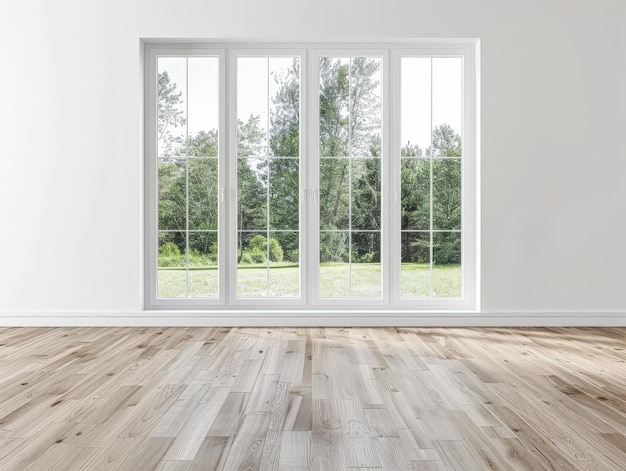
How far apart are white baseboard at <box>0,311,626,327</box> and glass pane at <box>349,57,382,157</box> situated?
138 cm

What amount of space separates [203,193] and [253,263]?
0.72m

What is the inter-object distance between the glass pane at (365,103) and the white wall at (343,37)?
11.0 inches

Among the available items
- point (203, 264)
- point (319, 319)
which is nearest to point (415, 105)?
point (319, 319)

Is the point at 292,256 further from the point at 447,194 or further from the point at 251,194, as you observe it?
the point at 447,194

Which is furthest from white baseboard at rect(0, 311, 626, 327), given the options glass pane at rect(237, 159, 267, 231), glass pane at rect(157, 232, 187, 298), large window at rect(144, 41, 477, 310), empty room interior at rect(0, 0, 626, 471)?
glass pane at rect(237, 159, 267, 231)

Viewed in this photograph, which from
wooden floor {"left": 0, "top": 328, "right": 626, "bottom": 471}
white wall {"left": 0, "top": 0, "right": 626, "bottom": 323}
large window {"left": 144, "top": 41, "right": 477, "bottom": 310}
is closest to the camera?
wooden floor {"left": 0, "top": 328, "right": 626, "bottom": 471}

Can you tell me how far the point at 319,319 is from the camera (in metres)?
4.28

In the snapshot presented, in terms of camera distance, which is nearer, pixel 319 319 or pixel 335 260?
pixel 319 319

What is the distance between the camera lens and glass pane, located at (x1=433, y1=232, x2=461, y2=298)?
4.43 m

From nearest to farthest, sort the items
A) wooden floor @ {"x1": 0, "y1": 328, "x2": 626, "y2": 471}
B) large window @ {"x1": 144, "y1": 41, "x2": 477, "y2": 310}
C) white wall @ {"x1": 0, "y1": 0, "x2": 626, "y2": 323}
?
1. wooden floor @ {"x1": 0, "y1": 328, "x2": 626, "y2": 471}
2. white wall @ {"x1": 0, "y1": 0, "x2": 626, "y2": 323}
3. large window @ {"x1": 144, "y1": 41, "x2": 477, "y2": 310}

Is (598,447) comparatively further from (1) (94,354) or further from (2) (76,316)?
(2) (76,316)

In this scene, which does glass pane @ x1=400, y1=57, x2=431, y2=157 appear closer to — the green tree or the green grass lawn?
the green grass lawn

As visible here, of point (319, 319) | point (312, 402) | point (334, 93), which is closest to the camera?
point (312, 402)

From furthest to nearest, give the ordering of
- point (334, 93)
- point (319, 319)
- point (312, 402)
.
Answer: point (334, 93) → point (319, 319) → point (312, 402)
